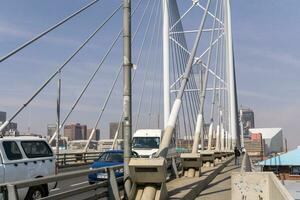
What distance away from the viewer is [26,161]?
11523 mm

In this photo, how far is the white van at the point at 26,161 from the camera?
10.7 meters

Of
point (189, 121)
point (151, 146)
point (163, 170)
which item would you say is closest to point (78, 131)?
point (189, 121)

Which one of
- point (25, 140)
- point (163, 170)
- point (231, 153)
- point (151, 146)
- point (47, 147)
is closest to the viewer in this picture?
point (163, 170)

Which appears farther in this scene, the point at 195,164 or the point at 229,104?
the point at 229,104

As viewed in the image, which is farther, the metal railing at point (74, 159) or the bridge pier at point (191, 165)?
the metal railing at point (74, 159)

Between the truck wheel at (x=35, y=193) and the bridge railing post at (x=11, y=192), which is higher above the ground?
the bridge railing post at (x=11, y=192)

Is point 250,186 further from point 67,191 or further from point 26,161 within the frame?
point 67,191

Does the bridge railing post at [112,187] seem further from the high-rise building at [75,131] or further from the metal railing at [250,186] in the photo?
the high-rise building at [75,131]

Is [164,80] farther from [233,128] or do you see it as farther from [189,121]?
[233,128]

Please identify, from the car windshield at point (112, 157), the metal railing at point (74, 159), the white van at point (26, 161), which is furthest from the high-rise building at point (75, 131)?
the white van at point (26, 161)

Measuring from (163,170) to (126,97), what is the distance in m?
1.83

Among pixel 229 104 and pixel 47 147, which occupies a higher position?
pixel 229 104

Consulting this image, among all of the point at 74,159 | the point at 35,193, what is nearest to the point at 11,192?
the point at 35,193

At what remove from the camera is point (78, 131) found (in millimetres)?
117875
